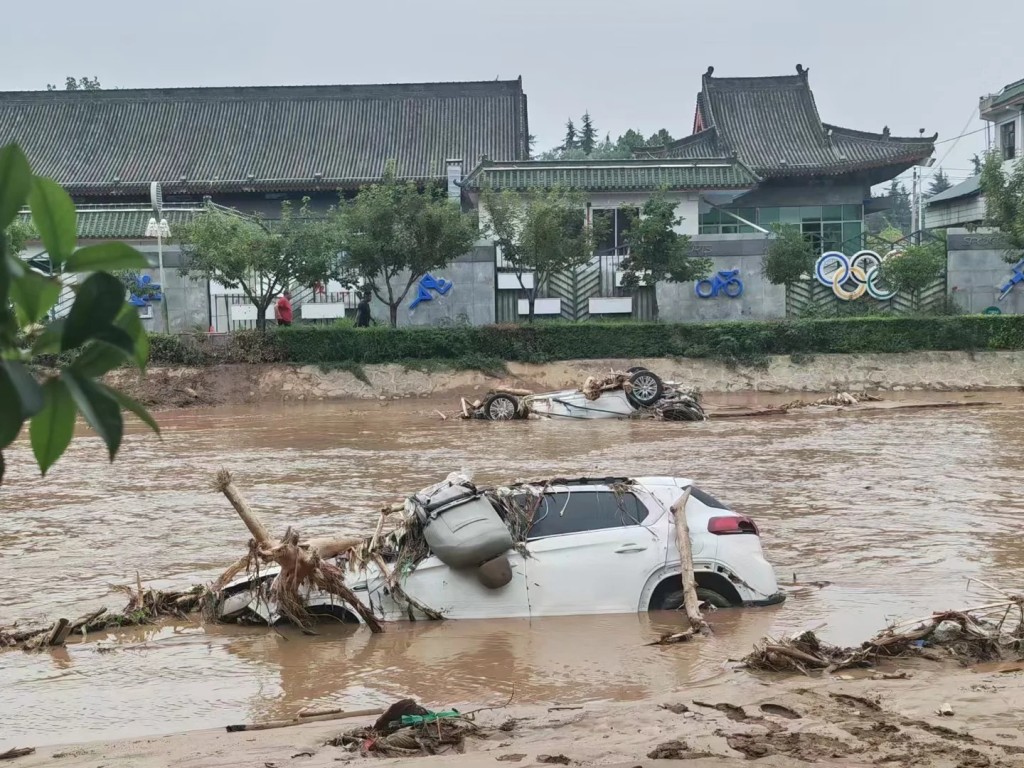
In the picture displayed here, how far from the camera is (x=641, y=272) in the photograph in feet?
117

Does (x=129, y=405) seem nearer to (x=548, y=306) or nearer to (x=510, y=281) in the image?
(x=548, y=306)

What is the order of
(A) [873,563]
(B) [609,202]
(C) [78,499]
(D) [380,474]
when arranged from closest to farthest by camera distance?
(A) [873,563] → (C) [78,499] → (D) [380,474] → (B) [609,202]

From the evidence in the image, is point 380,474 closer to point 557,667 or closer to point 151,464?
point 151,464

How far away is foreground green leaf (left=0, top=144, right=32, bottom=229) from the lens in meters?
1.80

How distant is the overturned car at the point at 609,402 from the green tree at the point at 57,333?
71.8 feet

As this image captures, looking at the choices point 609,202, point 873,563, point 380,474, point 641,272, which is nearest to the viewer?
point 873,563

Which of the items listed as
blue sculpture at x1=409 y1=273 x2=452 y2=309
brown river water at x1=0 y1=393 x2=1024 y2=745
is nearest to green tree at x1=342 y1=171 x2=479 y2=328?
blue sculpture at x1=409 y1=273 x2=452 y2=309

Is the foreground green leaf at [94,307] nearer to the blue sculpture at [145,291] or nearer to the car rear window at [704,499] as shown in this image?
the car rear window at [704,499]

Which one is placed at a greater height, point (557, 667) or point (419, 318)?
point (419, 318)

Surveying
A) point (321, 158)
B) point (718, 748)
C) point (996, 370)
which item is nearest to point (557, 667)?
point (718, 748)

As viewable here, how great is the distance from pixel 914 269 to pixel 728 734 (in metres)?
30.7

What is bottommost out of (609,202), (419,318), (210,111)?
(419,318)

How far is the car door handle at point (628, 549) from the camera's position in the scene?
27.9 ft

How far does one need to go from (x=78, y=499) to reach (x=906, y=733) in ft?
40.5
